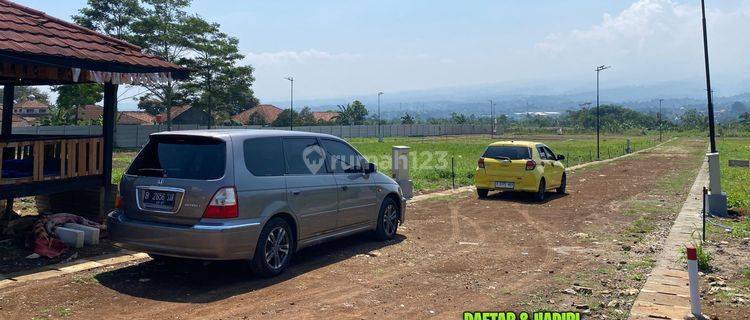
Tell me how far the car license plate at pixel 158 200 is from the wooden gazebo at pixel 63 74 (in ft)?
8.63

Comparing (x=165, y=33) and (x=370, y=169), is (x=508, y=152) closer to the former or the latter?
(x=370, y=169)

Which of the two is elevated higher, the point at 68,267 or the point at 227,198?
the point at 227,198

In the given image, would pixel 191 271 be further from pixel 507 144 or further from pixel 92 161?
pixel 507 144

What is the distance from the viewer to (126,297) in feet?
19.9

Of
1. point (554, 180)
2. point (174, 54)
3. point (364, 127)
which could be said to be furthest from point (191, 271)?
point (364, 127)

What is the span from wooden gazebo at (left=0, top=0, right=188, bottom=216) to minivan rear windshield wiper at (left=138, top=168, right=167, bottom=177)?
2.30m

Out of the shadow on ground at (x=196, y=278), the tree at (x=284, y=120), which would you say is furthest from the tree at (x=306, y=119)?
the shadow on ground at (x=196, y=278)

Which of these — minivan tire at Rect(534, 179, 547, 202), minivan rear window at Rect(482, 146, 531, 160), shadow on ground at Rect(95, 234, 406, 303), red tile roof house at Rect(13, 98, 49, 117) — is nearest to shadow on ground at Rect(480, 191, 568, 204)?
minivan tire at Rect(534, 179, 547, 202)

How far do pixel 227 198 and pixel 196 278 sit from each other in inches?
47.3

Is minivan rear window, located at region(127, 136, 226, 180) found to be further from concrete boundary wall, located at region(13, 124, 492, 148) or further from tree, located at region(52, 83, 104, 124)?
tree, located at region(52, 83, 104, 124)

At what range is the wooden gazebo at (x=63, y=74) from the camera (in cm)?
802

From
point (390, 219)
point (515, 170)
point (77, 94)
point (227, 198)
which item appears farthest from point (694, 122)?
point (227, 198)

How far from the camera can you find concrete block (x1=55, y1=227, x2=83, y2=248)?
26.4 feet

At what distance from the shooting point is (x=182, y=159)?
6.70 metres
